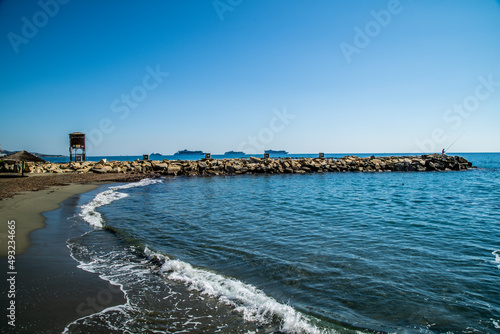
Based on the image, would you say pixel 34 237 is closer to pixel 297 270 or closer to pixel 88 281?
pixel 88 281

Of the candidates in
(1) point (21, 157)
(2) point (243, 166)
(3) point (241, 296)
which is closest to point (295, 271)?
(3) point (241, 296)

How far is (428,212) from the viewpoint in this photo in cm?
1264

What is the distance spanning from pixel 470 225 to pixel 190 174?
30738mm

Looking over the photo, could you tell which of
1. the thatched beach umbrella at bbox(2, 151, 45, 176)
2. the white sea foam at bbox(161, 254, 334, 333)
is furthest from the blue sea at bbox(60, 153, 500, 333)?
the thatched beach umbrella at bbox(2, 151, 45, 176)

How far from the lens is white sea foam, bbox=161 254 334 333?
4133 millimetres

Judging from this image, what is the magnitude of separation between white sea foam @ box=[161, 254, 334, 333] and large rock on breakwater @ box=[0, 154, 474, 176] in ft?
100

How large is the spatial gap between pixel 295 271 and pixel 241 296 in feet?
5.40

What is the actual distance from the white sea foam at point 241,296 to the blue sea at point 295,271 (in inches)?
0.8

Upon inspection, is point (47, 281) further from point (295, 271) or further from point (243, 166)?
point (243, 166)

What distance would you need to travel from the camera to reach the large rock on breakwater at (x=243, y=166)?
34.2m

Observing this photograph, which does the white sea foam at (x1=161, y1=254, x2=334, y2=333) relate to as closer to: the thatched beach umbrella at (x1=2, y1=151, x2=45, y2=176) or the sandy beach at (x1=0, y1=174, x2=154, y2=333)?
the sandy beach at (x1=0, y1=174, x2=154, y2=333)

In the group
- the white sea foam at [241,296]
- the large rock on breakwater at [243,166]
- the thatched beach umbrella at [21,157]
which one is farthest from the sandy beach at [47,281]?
the large rock on breakwater at [243,166]

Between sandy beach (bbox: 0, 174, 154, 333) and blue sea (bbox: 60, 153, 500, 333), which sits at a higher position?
sandy beach (bbox: 0, 174, 154, 333)

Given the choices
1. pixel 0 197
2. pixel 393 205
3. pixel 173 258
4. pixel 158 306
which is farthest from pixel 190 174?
pixel 158 306
